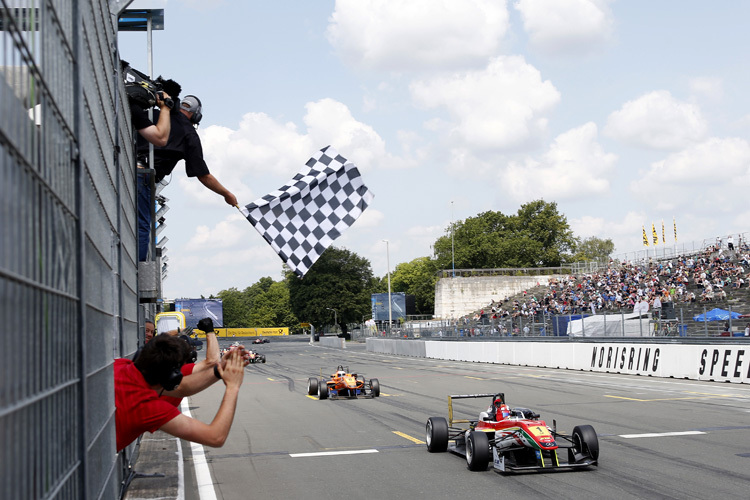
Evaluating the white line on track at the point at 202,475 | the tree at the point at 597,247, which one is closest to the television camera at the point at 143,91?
the white line on track at the point at 202,475

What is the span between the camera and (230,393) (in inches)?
142

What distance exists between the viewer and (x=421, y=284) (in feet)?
409

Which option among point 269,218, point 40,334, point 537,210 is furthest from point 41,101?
point 537,210

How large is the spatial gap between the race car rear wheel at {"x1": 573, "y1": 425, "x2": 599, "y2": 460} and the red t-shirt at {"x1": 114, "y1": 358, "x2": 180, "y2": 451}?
20.2 feet

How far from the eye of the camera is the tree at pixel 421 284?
12262cm

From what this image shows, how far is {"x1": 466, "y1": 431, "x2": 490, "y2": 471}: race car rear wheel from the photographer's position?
9.11 meters

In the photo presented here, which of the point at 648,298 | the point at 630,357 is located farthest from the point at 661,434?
the point at 648,298

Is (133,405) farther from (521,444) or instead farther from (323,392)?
(323,392)

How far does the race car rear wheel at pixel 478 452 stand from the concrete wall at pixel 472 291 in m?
64.7

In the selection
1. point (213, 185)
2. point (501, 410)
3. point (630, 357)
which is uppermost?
point (213, 185)

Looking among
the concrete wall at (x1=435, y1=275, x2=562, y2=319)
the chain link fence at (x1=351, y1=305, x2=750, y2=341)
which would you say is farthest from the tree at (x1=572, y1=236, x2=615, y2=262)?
the chain link fence at (x1=351, y1=305, x2=750, y2=341)

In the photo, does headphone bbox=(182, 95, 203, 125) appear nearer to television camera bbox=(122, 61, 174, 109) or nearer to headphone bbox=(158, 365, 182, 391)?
television camera bbox=(122, 61, 174, 109)

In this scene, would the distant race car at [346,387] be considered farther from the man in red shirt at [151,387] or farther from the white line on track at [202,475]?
the man in red shirt at [151,387]

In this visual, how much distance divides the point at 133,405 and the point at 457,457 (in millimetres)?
6829
